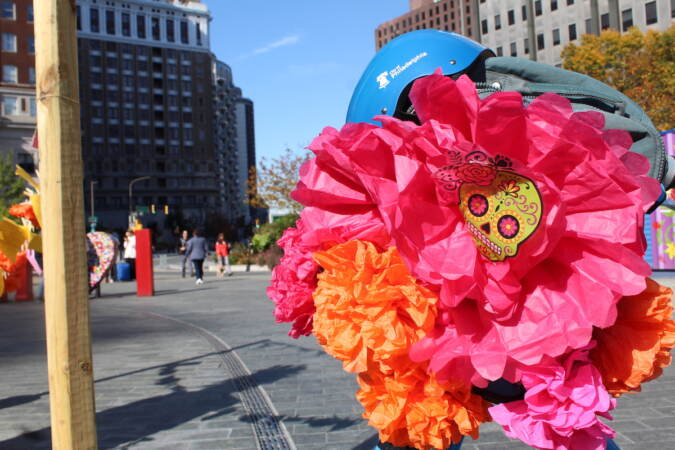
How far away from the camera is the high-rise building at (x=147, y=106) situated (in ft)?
307

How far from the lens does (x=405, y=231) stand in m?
1.32

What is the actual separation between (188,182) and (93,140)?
51.9ft

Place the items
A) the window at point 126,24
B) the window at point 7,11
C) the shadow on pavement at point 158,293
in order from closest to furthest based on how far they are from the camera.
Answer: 1. the shadow on pavement at point 158,293
2. the window at point 7,11
3. the window at point 126,24

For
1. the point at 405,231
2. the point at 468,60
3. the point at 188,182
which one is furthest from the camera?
the point at 188,182

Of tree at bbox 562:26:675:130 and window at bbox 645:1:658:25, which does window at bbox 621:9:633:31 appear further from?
tree at bbox 562:26:675:130

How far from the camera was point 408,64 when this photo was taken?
70.9 inches

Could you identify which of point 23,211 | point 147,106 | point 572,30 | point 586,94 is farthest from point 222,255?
point 147,106

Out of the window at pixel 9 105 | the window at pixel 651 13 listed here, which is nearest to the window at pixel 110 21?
the window at pixel 9 105

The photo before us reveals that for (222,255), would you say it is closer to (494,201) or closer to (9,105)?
(494,201)

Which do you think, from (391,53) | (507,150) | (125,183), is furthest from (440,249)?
(125,183)

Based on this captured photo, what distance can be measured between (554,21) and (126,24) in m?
72.2

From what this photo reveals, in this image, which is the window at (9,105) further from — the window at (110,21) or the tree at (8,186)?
the window at (110,21)

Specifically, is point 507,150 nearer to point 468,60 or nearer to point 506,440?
point 468,60

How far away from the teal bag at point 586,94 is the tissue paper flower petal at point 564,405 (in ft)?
2.17
